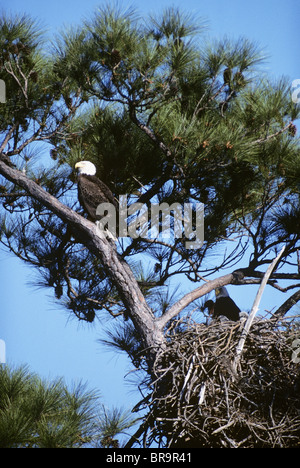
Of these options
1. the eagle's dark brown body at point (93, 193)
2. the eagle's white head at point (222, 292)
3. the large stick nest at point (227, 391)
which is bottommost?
the large stick nest at point (227, 391)

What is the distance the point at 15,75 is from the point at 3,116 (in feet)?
0.76

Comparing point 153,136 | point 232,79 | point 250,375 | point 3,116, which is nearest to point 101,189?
point 153,136

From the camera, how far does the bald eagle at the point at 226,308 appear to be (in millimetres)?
3744

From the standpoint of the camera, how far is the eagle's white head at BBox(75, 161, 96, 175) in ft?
12.2

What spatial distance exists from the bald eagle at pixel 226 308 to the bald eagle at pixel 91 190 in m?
0.80

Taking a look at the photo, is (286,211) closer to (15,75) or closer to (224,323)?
(224,323)

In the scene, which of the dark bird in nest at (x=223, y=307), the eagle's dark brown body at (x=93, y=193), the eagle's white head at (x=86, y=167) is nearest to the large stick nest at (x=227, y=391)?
the dark bird in nest at (x=223, y=307)

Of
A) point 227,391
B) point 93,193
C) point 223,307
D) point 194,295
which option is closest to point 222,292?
point 223,307

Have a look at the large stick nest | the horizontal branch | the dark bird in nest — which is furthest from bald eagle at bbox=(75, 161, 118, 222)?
the large stick nest

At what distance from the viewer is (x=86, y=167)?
3717 millimetres

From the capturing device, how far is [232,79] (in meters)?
3.52

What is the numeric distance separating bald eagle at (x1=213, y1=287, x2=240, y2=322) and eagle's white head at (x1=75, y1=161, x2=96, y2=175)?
1.01m

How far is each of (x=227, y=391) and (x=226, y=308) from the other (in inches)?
42.8

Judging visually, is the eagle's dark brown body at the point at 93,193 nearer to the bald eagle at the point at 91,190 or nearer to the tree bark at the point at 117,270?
the bald eagle at the point at 91,190
